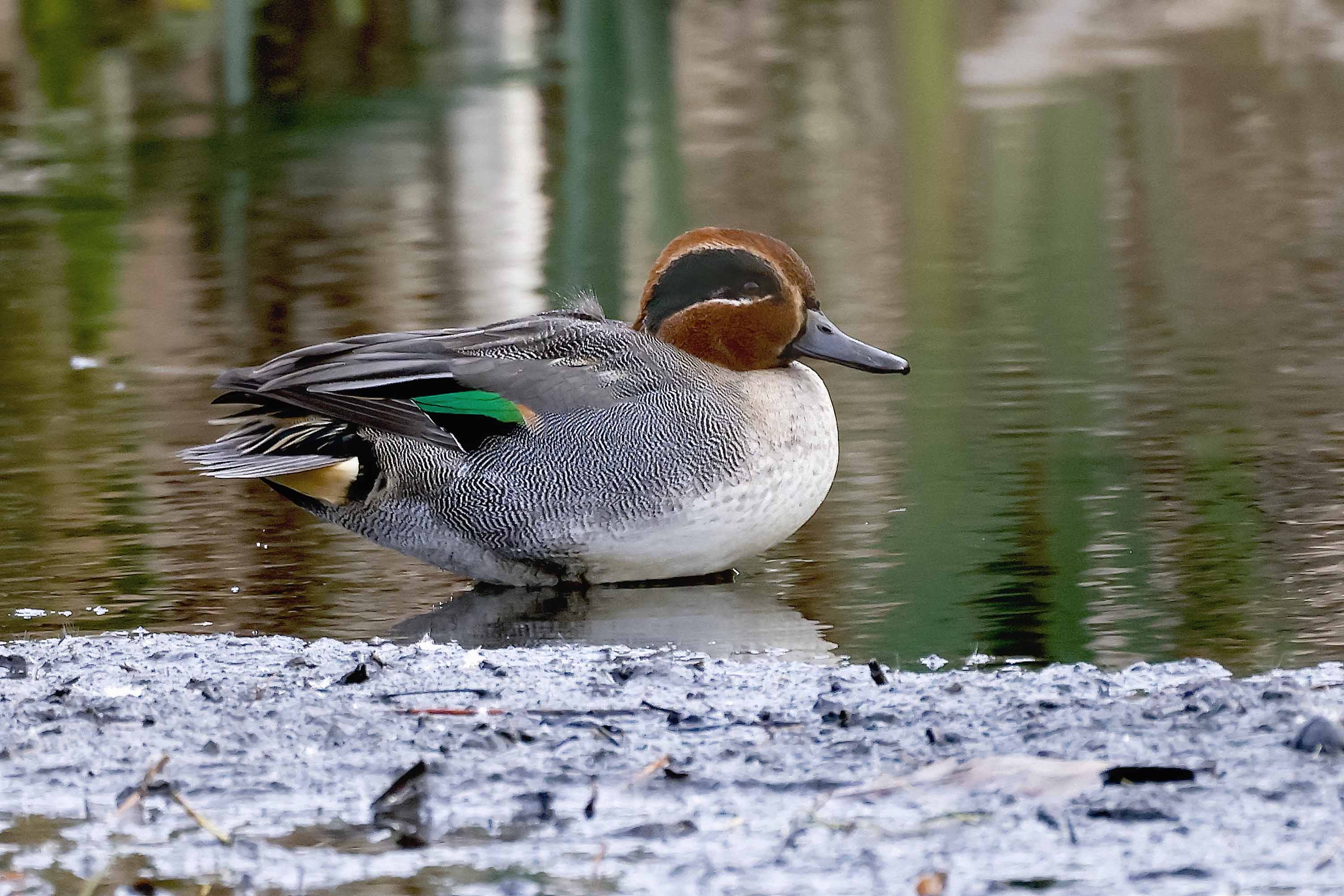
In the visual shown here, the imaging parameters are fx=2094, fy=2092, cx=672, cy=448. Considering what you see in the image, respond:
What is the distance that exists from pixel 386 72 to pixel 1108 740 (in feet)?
52.1

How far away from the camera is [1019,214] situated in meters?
11.1

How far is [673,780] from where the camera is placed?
3.18 meters

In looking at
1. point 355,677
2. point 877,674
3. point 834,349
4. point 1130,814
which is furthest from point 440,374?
point 1130,814

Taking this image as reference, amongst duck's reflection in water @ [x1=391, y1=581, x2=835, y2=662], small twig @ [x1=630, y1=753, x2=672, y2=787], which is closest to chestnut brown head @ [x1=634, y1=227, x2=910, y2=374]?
duck's reflection in water @ [x1=391, y1=581, x2=835, y2=662]

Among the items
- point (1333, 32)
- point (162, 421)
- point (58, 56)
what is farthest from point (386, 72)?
point (162, 421)

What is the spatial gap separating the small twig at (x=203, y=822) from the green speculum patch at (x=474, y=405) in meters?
1.81

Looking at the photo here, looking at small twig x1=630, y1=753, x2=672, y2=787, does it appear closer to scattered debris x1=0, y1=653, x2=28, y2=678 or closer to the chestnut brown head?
scattered debris x1=0, y1=653, x2=28, y2=678

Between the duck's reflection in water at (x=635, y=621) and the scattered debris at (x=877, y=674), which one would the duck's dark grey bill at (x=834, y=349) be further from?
the scattered debris at (x=877, y=674)

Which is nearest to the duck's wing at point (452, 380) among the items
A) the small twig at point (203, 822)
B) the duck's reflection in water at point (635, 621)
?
the duck's reflection in water at point (635, 621)

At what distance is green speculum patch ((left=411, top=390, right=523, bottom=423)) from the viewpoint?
4930mm

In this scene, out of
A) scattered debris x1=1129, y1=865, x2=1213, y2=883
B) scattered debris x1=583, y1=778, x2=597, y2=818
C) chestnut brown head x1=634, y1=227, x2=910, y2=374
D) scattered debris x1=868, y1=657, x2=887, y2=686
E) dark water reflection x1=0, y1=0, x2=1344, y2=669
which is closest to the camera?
scattered debris x1=1129, y1=865, x2=1213, y2=883

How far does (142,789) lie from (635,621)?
1603mm

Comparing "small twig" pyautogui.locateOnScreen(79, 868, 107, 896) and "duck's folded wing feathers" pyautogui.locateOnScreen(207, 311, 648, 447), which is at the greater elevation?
"duck's folded wing feathers" pyautogui.locateOnScreen(207, 311, 648, 447)

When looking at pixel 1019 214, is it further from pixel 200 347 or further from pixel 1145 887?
pixel 1145 887
